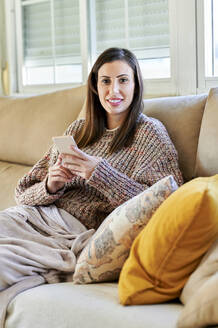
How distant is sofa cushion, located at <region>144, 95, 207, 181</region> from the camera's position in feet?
5.96

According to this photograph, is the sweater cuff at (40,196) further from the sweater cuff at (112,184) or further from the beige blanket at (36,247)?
the sweater cuff at (112,184)

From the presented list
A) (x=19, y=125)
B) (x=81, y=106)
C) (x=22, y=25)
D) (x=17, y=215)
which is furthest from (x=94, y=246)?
(x=22, y=25)

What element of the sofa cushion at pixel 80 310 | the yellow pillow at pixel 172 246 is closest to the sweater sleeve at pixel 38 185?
the sofa cushion at pixel 80 310

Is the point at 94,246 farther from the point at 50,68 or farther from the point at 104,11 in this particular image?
the point at 50,68

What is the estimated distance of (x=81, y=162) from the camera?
5.52 feet

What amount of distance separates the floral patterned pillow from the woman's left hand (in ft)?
1.12

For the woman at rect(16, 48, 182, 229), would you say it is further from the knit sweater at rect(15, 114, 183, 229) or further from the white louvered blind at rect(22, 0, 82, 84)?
the white louvered blind at rect(22, 0, 82, 84)

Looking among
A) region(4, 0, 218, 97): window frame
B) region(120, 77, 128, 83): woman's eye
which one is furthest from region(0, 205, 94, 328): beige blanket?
region(4, 0, 218, 97): window frame

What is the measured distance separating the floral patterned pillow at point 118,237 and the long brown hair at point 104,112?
54 centimetres

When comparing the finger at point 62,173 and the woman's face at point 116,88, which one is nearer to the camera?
the finger at point 62,173

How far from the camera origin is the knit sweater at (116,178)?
5.51ft

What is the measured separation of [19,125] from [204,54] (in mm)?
975

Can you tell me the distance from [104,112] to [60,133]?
325 millimetres

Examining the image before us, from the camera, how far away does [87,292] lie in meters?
1.26
